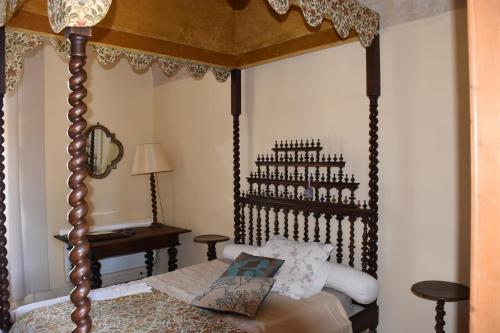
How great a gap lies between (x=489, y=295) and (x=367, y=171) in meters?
2.31

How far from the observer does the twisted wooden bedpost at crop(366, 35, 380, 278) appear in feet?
9.17

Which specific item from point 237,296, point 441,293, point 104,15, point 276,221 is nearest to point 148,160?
point 276,221

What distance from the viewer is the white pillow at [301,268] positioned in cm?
262

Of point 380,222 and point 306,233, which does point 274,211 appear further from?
point 380,222

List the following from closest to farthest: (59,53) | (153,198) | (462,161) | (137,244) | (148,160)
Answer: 1. (462,161)
2. (59,53)
3. (137,244)
4. (148,160)
5. (153,198)

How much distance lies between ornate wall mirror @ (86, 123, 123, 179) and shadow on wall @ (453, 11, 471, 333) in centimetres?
378

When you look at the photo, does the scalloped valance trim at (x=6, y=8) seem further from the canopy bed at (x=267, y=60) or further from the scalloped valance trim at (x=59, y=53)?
the scalloped valance trim at (x=59, y=53)

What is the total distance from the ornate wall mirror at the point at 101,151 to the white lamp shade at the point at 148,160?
1.19ft

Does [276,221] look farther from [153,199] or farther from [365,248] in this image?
[153,199]

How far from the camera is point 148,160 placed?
4.59m

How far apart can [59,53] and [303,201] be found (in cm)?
221

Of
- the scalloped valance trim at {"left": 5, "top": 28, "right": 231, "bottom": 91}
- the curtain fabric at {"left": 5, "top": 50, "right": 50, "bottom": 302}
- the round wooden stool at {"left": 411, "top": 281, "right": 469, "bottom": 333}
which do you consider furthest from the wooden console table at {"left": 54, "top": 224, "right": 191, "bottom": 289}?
the round wooden stool at {"left": 411, "top": 281, "right": 469, "bottom": 333}

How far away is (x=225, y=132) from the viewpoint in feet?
14.0

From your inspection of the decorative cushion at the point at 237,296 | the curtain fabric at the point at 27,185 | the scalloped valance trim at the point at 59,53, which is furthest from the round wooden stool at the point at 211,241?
the curtain fabric at the point at 27,185
